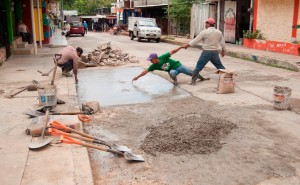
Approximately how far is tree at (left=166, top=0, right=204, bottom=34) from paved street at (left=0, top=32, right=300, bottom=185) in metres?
20.3

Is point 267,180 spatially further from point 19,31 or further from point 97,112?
point 19,31

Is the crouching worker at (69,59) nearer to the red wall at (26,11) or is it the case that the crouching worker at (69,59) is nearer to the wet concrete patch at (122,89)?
the wet concrete patch at (122,89)

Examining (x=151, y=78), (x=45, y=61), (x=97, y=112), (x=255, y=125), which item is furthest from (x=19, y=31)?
(x=255, y=125)

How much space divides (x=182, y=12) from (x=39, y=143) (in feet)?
85.2

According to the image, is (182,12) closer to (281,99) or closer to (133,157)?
(281,99)

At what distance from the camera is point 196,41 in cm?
997

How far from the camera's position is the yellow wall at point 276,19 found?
18078 mm

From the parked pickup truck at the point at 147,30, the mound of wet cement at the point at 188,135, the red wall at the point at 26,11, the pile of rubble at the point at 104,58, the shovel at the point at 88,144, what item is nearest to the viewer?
the shovel at the point at 88,144

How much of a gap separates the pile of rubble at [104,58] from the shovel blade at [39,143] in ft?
28.2

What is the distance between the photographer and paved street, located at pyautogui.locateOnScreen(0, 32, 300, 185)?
4.57 meters

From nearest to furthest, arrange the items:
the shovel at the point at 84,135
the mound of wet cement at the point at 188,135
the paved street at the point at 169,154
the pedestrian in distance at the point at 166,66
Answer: the paved street at the point at 169,154
the shovel at the point at 84,135
the mound of wet cement at the point at 188,135
the pedestrian in distance at the point at 166,66

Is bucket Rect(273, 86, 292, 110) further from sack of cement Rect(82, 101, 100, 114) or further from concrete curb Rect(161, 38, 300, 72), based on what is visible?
concrete curb Rect(161, 38, 300, 72)

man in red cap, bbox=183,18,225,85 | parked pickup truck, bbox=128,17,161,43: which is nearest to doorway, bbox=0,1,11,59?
man in red cap, bbox=183,18,225,85

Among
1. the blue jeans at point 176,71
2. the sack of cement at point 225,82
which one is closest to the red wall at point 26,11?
the blue jeans at point 176,71
